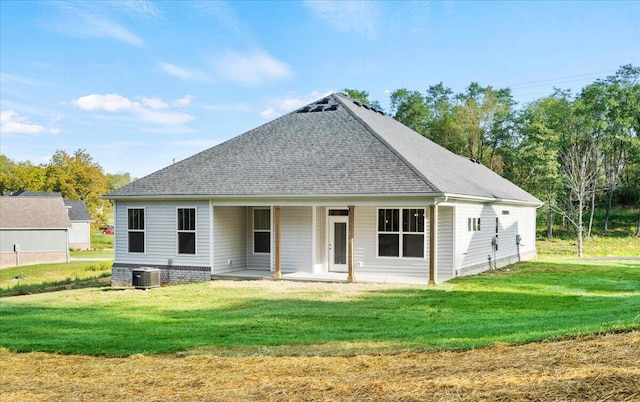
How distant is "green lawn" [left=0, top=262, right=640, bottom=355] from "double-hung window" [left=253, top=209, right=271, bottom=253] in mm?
3265

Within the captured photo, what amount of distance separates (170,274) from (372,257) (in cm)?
688

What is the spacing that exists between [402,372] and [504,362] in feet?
3.20

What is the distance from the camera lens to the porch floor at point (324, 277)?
16422 mm

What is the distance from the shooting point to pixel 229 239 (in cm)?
1919

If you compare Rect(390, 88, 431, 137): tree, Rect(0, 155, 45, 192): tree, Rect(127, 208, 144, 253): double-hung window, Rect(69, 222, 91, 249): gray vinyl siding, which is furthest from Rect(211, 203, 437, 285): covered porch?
Rect(0, 155, 45, 192): tree

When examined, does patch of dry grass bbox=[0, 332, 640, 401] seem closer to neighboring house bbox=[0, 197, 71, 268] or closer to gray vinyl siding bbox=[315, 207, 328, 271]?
gray vinyl siding bbox=[315, 207, 328, 271]

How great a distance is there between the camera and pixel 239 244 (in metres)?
19.7

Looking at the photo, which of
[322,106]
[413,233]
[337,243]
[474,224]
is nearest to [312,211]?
[337,243]

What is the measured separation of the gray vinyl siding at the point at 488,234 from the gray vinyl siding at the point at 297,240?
4.78 metres

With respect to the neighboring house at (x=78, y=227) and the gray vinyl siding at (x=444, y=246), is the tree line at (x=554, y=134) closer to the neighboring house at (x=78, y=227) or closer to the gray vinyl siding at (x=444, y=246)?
the gray vinyl siding at (x=444, y=246)

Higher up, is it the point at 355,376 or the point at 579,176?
the point at 579,176

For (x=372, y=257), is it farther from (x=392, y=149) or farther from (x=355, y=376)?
(x=355, y=376)

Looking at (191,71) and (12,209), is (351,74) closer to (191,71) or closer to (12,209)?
(191,71)

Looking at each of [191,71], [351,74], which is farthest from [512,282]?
[351,74]
